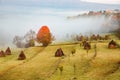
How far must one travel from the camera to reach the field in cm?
8806

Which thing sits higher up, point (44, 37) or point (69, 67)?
point (44, 37)

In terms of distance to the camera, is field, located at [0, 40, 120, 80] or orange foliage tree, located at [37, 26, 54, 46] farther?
orange foliage tree, located at [37, 26, 54, 46]

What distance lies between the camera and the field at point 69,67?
289ft

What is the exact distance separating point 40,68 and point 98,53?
83.9 feet

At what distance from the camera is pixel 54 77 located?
8838 centimetres

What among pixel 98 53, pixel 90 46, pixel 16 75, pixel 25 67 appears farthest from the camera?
pixel 90 46

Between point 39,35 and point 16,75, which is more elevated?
point 39,35

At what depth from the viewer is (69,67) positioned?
9862 cm

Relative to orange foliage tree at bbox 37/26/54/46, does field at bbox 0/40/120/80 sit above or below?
below

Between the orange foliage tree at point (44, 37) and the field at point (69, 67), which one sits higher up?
the orange foliage tree at point (44, 37)

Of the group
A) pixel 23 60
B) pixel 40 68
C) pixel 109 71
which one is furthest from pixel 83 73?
pixel 23 60

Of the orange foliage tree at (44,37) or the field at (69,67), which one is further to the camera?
the orange foliage tree at (44,37)

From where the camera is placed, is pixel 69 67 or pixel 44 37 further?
pixel 44 37

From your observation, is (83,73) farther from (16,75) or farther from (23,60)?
(23,60)
